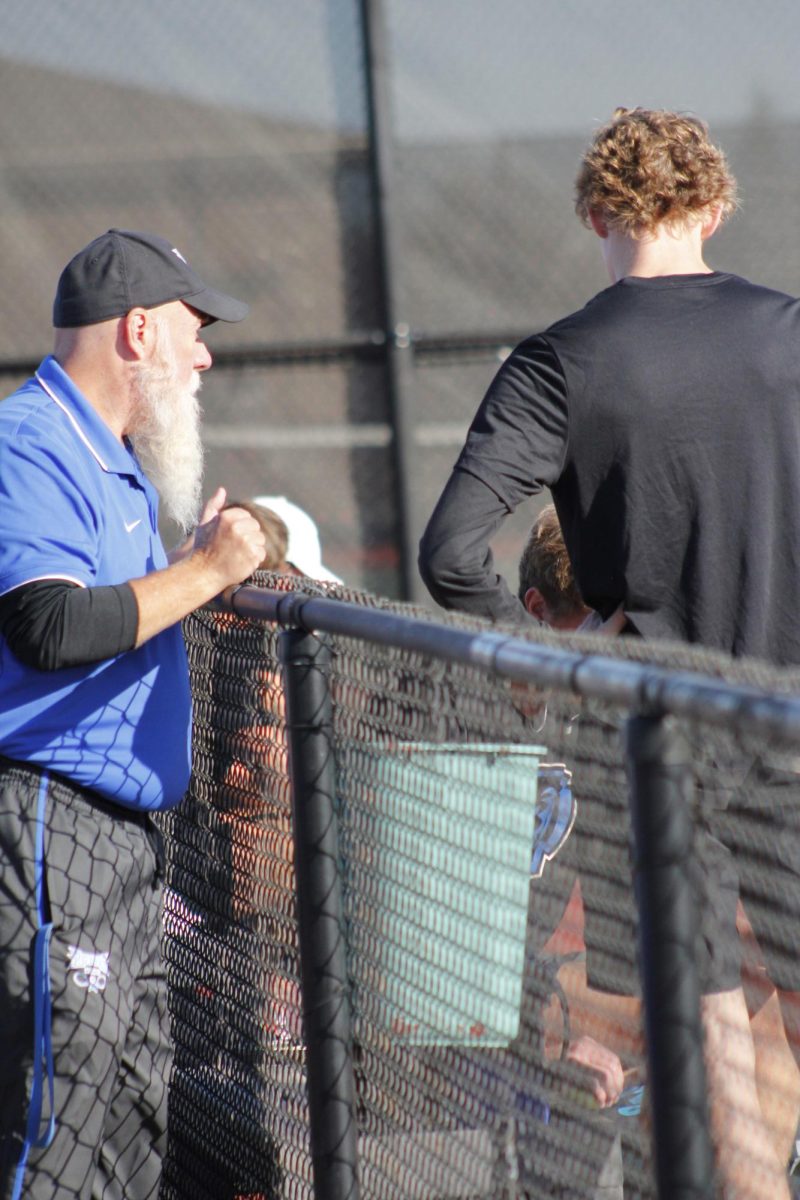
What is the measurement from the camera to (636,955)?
4.97 feet

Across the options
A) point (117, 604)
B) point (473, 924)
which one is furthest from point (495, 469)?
point (473, 924)

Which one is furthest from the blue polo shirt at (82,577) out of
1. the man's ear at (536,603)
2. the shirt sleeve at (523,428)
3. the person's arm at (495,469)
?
the man's ear at (536,603)

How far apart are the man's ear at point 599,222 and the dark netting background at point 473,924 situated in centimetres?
92

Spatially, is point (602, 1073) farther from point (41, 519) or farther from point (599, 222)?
point (599, 222)

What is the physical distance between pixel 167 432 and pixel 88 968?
931mm

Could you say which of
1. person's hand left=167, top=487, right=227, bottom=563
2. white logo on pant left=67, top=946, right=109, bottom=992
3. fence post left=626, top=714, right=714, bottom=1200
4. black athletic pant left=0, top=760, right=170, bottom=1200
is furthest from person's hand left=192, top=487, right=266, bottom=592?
fence post left=626, top=714, right=714, bottom=1200

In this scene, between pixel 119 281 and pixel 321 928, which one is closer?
pixel 321 928

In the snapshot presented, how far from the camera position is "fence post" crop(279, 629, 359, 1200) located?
2.26 metres

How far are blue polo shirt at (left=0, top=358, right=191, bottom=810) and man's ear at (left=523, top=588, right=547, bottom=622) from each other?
2.73 ft

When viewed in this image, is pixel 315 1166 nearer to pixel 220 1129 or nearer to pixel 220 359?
pixel 220 1129

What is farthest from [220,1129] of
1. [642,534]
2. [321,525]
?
[321,525]

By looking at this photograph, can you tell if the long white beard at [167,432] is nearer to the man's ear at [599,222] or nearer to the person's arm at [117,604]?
the person's arm at [117,604]

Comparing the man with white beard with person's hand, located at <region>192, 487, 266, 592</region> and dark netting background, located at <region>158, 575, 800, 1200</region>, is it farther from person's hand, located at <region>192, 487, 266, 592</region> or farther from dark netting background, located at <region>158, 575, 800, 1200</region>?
dark netting background, located at <region>158, 575, 800, 1200</region>

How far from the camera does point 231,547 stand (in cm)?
258
